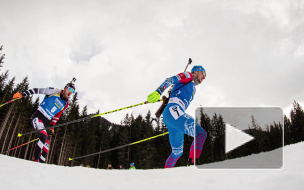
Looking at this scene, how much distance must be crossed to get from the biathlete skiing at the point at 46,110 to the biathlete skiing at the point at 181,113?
13.1ft

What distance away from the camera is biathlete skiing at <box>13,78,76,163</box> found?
6.17 meters

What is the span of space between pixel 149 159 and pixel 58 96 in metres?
43.4

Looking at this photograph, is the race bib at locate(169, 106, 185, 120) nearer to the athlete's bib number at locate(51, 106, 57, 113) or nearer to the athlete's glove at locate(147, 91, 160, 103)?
the athlete's glove at locate(147, 91, 160, 103)

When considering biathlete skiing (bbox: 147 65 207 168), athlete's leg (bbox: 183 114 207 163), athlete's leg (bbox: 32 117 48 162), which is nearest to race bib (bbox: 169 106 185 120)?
biathlete skiing (bbox: 147 65 207 168)

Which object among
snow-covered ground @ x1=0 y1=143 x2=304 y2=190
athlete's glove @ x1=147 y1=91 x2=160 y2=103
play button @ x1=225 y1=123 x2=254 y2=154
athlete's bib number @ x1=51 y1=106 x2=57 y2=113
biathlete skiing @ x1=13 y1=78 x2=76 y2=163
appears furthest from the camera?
athlete's bib number @ x1=51 y1=106 x2=57 y2=113

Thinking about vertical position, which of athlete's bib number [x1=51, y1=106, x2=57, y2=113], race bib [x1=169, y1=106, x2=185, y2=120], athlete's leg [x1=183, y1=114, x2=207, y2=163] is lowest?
athlete's leg [x1=183, y1=114, x2=207, y2=163]

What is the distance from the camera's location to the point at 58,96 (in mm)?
7152

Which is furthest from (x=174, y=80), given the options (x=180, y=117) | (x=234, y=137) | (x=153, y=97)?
(x=234, y=137)

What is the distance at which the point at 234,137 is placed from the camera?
2348mm

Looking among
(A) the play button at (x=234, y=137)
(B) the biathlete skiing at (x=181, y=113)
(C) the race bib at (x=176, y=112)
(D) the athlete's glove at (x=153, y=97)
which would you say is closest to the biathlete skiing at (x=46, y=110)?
(D) the athlete's glove at (x=153, y=97)

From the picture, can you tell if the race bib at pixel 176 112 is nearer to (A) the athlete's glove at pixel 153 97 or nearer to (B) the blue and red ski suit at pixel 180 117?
(B) the blue and red ski suit at pixel 180 117

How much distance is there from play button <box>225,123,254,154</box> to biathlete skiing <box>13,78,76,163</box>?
5679 mm

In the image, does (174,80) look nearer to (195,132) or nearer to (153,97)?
(153,97)

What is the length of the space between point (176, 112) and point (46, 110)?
4805 mm
